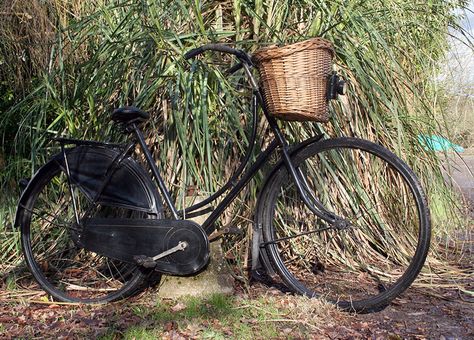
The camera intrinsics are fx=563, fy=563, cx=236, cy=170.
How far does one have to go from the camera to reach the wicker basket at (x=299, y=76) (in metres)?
2.23

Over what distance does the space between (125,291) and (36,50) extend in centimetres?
176

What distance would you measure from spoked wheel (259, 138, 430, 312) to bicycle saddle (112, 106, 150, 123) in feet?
2.46

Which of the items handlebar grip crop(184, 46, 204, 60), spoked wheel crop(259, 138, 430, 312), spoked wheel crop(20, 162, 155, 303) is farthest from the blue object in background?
spoked wheel crop(20, 162, 155, 303)

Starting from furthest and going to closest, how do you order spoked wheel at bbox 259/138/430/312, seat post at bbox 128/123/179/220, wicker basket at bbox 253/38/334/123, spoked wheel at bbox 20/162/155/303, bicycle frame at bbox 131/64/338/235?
spoked wheel at bbox 259/138/430/312 < spoked wheel at bbox 20/162/155/303 < seat post at bbox 128/123/179/220 < bicycle frame at bbox 131/64/338/235 < wicker basket at bbox 253/38/334/123

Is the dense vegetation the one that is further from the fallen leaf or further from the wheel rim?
the fallen leaf

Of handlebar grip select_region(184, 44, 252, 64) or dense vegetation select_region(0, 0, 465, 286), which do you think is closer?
handlebar grip select_region(184, 44, 252, 64)

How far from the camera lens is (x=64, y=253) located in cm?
316

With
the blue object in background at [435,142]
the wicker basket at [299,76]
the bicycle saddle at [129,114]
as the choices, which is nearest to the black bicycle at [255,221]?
the bicycle saddle at [129,114]

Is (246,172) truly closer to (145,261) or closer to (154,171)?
(154,171)

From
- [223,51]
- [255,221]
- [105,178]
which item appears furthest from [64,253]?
[223,51]

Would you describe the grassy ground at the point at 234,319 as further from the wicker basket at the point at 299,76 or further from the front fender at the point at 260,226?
the wicker basket at the point at 299,76

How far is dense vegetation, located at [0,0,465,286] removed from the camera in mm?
2803

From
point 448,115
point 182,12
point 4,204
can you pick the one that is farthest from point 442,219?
point 4,204

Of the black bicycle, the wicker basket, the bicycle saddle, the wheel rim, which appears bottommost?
the wheel rim
